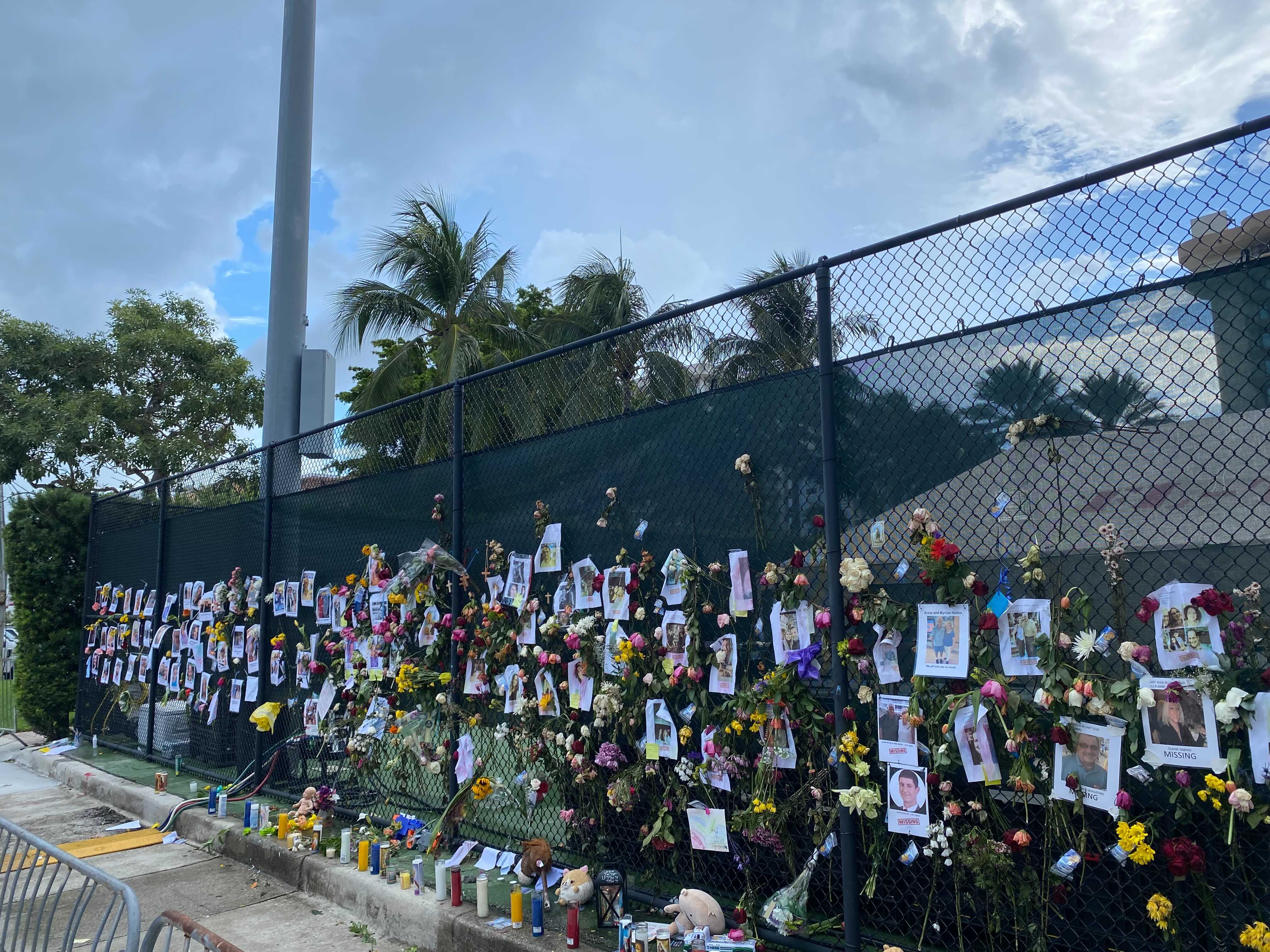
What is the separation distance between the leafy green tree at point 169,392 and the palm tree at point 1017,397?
81.2ft

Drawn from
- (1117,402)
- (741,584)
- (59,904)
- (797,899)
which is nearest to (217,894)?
(59,904)

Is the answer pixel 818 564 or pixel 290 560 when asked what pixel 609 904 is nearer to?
pixel 818 564

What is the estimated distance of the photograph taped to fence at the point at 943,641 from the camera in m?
2.99

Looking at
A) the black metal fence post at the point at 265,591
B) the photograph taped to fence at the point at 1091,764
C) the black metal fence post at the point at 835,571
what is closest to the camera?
the photograph taped to fence at the point at 1091,764

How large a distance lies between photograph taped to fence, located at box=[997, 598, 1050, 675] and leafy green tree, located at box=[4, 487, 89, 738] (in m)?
11.5

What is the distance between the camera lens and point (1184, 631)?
2564 millimetres

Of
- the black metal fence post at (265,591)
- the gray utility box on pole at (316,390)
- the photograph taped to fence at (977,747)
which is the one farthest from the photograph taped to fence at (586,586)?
the gray utility box on pole at (316,390)

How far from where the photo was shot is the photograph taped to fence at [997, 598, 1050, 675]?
2832 mm

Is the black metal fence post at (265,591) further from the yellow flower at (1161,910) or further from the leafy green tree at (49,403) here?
the leafy green tree at (49,403)

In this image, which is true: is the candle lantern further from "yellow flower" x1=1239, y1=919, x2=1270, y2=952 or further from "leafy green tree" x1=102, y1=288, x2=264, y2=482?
"leafy green tree" x1=102, y1=288, x2=264, y2=482

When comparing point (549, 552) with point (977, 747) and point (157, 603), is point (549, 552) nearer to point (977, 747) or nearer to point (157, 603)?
point (977, 747)

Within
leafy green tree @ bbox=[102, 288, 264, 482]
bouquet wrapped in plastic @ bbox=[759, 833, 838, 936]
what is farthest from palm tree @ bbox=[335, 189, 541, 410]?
bouquet wrapped in plastic @ bbox=[759, 833, 838, 936]

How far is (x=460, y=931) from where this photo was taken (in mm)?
4227

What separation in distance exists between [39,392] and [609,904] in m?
26.7
